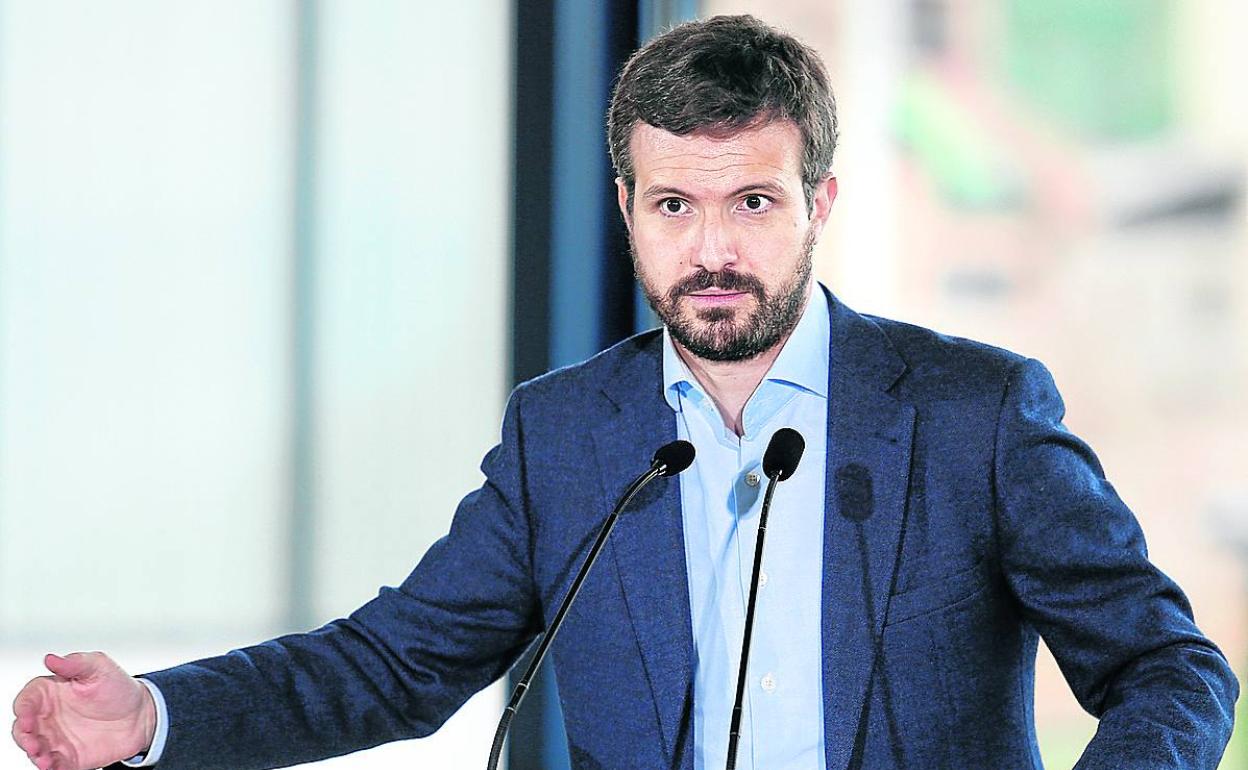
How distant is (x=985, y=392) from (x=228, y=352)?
146 cm

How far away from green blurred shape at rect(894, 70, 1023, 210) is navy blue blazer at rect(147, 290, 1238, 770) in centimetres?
115

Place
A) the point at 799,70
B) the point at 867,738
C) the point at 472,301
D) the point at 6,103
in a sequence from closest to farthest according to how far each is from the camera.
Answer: the point at 867,738 < the point at 799,70 < the point at 6,103 < the point at 472,301

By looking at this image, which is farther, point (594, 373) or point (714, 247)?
point (594, 373)

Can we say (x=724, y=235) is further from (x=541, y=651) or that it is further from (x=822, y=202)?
(x=541, y=651)

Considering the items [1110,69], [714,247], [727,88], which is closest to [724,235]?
[714,247]

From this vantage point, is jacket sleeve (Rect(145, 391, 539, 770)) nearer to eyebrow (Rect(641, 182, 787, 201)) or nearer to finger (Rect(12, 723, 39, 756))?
finger (Rect(12, 723, 39, 756))

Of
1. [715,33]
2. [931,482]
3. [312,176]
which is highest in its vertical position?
[715,33]

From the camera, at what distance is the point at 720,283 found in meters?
1.58

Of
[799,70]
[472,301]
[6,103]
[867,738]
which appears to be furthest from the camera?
[472,301]

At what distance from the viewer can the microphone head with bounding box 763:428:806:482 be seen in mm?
1365

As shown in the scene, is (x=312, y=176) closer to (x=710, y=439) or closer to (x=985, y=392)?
(x=710, y=439)

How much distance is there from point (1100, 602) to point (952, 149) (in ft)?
→ 4.97

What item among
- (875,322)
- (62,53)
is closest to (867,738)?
(875,322)

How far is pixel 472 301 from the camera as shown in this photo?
2.64 meters
